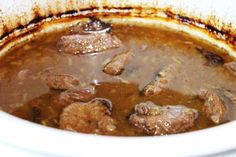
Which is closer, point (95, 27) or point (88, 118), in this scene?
point (88, 118)

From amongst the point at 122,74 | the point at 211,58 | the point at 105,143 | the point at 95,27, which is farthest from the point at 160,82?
the point at 105,143

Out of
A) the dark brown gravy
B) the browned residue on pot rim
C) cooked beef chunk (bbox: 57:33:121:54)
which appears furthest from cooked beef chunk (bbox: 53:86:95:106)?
the browned residue on pot rim

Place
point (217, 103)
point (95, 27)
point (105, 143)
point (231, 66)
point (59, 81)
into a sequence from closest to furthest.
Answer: point (105, 143) → point (217, 103) → point (59, 81) → point (231, 66) → point (95, 27)

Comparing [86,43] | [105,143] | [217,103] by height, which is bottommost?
[217,103]

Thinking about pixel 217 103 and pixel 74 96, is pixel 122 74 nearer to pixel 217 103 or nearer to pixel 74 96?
pixel 74 96

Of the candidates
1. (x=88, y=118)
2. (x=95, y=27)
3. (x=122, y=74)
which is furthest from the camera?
(x=95, y=27)

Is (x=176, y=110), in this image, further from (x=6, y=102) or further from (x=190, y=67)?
(x=6, y=102)

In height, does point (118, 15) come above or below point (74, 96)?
above
